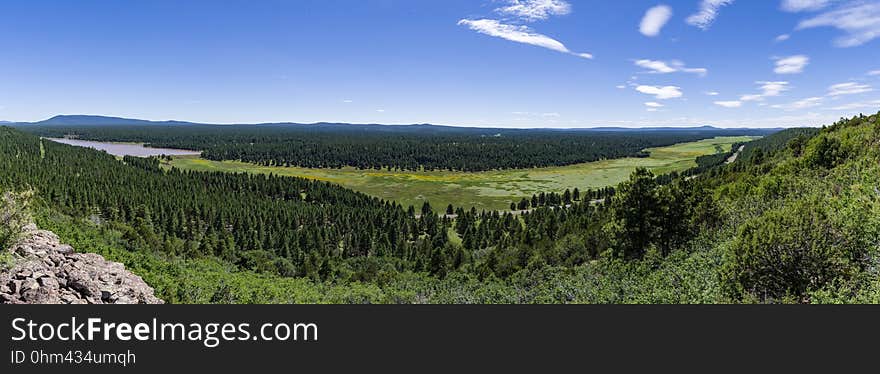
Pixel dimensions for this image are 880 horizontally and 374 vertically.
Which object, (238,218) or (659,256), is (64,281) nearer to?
(659,256)

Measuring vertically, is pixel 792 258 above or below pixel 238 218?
above

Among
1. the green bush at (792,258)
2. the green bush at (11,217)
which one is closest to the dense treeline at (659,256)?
the green bush at (792,258)

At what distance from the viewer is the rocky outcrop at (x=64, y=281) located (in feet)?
65.6

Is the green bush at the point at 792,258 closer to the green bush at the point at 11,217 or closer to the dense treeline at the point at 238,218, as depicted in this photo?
the green bush at the point at 11,217

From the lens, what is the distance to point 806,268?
20.0 metres

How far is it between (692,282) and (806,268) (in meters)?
5.15

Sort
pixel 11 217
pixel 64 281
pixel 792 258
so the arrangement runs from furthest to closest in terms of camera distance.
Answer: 1. pixel 11 217
2. pixel 64 281
3. pixel 792 258

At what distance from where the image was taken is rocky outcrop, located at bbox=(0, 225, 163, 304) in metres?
20.0

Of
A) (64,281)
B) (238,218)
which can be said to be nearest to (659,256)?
(64,281)

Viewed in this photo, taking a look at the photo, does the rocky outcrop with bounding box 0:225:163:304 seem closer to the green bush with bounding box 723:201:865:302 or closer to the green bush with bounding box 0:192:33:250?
the green bush with bounding box 0:192:33:250

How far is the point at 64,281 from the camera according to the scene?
21.8 m

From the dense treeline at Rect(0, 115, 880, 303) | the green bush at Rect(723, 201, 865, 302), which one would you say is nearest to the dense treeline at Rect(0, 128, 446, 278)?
the dense treeline at Rect(0, 115, 880, 303)
